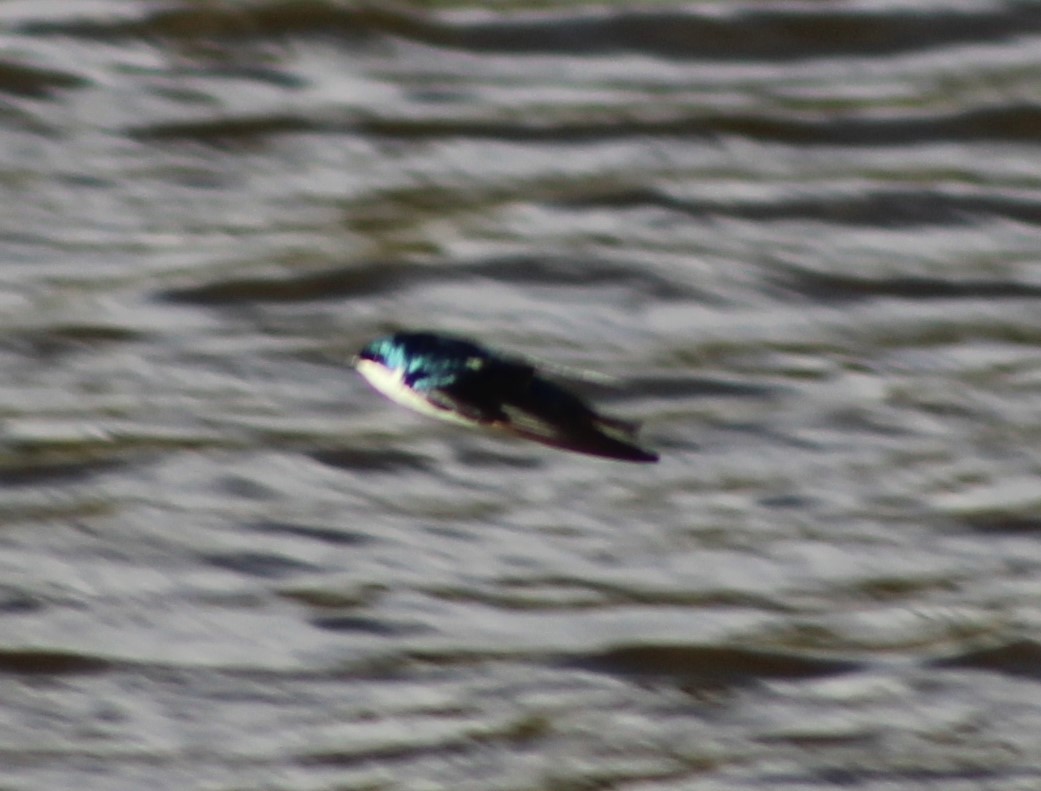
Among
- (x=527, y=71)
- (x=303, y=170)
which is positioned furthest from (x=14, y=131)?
(x=527, y=71)

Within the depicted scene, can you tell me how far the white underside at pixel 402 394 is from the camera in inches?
90.8

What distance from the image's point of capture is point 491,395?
2.30 metres

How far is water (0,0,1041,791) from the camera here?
1830 mm

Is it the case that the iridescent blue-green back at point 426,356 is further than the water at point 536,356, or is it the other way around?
the iridescent blue-green back at point 426,356

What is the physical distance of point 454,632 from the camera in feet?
6.34

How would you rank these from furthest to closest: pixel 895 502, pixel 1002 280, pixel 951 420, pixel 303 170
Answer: pixel 303 170, pixel 1002 280, pixel 951 420, pixel 895 502

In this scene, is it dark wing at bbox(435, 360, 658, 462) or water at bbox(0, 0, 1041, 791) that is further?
dark wing at bbox(435, 360, 658, 462)

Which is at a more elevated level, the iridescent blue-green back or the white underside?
the iridescent blue-green back

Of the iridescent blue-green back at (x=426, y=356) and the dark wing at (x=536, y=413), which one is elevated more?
the iridescent blue-green back at (x=426, y=356)

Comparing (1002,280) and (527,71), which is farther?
(527,71)

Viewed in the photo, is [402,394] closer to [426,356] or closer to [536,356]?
[426,356]

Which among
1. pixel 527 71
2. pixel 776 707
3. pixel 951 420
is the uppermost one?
pixel 527 71

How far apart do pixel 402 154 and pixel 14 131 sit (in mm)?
510

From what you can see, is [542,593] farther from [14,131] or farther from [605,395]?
[14,131]
